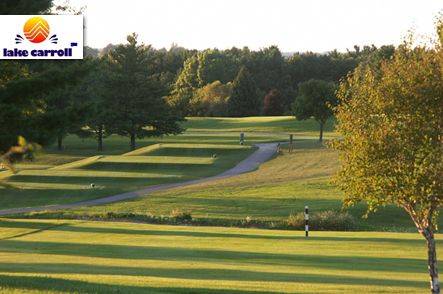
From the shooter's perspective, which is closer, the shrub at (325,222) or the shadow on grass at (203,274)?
the shadow on grass at (203,274)

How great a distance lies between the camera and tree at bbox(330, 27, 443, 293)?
9.39 m

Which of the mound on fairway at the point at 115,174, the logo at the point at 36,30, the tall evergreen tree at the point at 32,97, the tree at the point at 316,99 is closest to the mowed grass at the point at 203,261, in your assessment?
the tall evergreen tree at the point at 32,97

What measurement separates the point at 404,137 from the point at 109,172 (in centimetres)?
2991

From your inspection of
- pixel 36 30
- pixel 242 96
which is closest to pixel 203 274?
pixel 36 30

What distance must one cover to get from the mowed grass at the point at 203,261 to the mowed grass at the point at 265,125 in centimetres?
5042

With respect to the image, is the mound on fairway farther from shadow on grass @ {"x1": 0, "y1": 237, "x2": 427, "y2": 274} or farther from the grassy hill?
shadow on grass @ {"x1": 0, "y1": 237, "x2": 427, "y2": 274}

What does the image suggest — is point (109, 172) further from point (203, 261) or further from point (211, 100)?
point (211, 100)

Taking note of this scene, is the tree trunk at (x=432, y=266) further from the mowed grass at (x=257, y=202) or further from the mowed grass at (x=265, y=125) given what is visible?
the mowed grass at (x=265, y=125)

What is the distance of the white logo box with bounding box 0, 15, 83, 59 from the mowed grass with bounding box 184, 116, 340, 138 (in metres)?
49.7

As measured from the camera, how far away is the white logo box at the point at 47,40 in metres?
15.4

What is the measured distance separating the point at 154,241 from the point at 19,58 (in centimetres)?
768

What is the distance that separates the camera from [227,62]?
373 ft

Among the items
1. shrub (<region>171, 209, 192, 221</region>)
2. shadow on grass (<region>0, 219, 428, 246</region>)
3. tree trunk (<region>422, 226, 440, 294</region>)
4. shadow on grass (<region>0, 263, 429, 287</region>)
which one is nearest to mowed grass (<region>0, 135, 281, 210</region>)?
shrub (<region>171, 209, 192, 221</region>)

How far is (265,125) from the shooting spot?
245 ft
